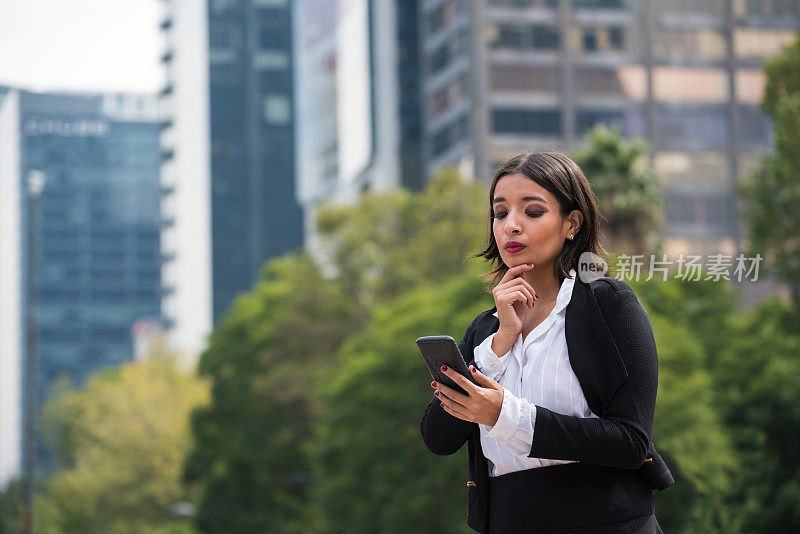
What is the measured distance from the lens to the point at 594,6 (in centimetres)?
6919

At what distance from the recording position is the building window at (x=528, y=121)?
67625 millimetres

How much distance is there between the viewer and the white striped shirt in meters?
2.78

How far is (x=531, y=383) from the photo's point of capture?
9.52 feet

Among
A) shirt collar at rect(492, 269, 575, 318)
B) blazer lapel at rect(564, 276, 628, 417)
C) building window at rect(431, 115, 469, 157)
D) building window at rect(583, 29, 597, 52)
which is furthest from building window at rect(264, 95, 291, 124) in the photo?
blazer lapel at rect(564, 276, 628, 417)

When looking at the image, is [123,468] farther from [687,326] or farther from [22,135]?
[22,135]

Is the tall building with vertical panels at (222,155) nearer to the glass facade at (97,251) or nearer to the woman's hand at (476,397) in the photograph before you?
the glass facade at (97,251)

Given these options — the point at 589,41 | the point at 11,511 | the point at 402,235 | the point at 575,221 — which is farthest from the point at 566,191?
the point at 589,41

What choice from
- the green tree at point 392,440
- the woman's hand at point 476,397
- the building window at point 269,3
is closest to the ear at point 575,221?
the woman's hand at point 476,397

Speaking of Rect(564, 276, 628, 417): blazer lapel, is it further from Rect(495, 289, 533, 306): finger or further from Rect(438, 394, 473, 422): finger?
Rect(438, 394, 473, 422): finger

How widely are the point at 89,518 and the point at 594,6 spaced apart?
3737 cm

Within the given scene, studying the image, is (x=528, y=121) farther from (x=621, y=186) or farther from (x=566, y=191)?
(x=566, y=191)

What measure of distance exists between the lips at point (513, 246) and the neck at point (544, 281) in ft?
0.25

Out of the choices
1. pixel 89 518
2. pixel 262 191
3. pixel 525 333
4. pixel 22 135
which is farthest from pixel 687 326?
pixel 262 191

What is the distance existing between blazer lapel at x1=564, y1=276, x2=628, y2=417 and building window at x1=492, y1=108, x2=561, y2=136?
214 ft
